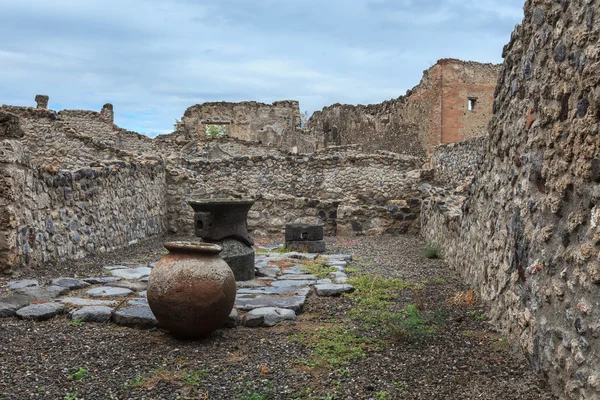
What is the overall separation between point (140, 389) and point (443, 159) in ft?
48.9

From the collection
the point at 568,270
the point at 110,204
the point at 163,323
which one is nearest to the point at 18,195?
the point at 110,204

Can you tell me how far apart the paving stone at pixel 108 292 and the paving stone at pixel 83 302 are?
0.88ft

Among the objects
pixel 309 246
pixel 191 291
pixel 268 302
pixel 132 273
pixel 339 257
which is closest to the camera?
pixel 191 291

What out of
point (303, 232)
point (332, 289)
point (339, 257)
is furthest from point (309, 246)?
point (332, 289)

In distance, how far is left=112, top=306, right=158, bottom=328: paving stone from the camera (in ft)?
14.3

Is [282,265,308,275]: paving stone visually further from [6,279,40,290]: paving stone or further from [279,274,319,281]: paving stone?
[6,279,40,290]: paving stone

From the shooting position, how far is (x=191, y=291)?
12.4 ft

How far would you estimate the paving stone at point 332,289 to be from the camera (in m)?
5.77

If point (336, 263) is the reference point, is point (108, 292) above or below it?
above

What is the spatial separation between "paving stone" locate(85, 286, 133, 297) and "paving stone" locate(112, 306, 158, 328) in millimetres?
946

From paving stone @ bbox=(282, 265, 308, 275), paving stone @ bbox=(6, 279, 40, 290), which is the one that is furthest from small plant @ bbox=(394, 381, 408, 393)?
paving stone @ bbox=(6, 279, 40, 290)

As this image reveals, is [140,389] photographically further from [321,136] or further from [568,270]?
[321,136]

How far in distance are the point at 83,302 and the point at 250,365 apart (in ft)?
7.43

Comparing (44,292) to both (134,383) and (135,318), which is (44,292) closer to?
(135,318)
